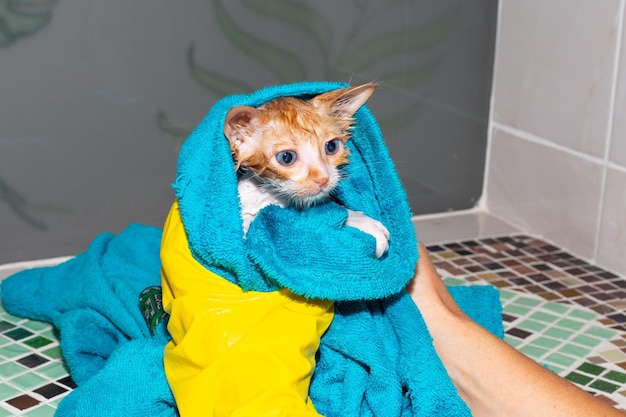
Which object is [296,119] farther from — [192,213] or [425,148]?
[425,148]

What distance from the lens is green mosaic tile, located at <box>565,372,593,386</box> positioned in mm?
1444

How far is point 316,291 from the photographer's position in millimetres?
1112

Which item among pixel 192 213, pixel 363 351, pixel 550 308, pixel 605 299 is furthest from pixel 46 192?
pixel 605 299

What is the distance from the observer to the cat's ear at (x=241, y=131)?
1.11m

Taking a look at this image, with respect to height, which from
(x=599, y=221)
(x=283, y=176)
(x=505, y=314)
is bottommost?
(x=505, y=314)

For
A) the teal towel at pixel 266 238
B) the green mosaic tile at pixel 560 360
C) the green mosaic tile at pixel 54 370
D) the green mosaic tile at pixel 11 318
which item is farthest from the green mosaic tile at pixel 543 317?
the green mosaic tile at pixel 11 318

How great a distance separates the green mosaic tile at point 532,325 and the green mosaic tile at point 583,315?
0.27ft

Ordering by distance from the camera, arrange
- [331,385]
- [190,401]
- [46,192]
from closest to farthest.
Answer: [190,401], [331,385], [46,192]

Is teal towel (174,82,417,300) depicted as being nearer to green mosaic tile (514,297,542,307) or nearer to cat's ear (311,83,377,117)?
cat's ear (311,83,377,117)

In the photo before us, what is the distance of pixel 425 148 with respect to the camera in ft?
7.05

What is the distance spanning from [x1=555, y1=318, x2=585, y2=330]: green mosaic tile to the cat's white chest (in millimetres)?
735

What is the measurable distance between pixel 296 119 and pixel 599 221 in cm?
97

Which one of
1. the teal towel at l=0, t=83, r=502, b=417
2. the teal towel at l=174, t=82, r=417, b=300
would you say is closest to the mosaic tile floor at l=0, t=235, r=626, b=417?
the teal towel at l=0, t=83, r=502, b=417

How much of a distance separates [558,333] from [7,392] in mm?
1023
